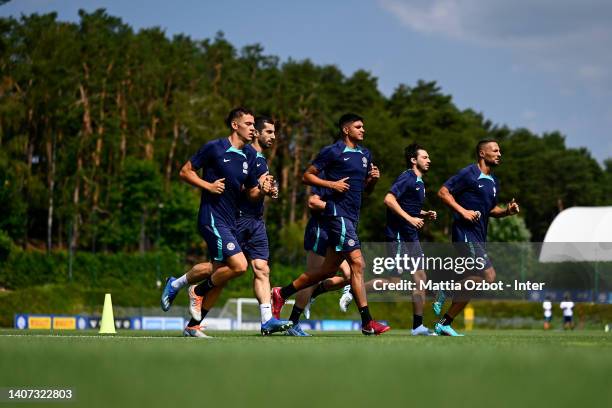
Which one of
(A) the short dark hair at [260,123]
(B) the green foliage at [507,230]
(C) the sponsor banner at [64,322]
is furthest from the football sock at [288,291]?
(B) the green foliage at [507,230]

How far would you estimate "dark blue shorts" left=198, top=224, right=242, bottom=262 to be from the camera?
44.3 feet

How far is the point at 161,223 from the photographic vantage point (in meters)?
88.1

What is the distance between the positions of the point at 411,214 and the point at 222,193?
14.5ft

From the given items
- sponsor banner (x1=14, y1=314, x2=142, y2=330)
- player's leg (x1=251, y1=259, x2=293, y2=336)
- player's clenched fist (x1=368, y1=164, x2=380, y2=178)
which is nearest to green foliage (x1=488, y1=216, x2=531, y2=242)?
sponsor banner (x1=14, y1=314, x2=142, y2=330)

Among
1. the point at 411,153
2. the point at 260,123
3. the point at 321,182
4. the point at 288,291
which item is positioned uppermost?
the point at 260,123

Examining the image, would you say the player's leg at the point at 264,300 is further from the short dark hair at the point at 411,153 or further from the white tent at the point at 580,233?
the white tent at the point at 580,233

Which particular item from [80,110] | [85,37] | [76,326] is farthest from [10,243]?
[76,326]

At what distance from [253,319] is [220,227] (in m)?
32.3

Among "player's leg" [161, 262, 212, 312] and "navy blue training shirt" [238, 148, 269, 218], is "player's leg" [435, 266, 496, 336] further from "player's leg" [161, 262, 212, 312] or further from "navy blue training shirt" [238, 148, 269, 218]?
"player's leg" [161, 262, 212, 312]

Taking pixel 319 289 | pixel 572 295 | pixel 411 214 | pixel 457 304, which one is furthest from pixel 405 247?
pixel 572 295

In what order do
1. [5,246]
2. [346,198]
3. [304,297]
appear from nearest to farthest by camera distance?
1. [346,198]
2. [304,297]
3. [5,246]

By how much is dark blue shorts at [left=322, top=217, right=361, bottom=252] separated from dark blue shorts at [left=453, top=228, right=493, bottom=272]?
199cm

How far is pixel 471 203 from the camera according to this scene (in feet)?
52.6

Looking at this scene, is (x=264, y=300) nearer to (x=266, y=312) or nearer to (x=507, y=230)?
(x=266, y=312)
